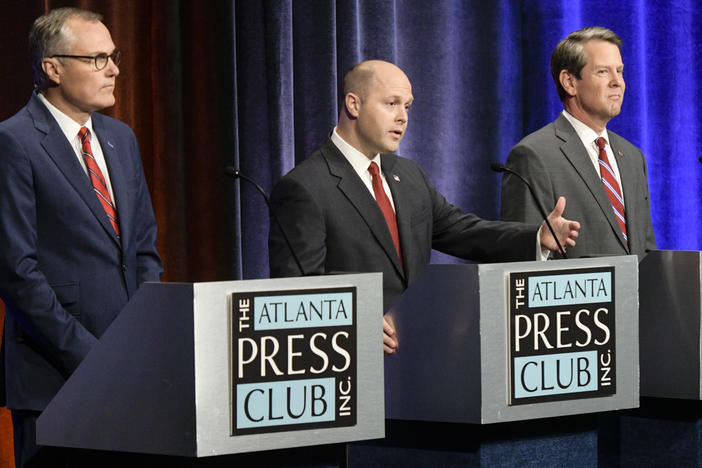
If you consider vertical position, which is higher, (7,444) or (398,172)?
(398,172)

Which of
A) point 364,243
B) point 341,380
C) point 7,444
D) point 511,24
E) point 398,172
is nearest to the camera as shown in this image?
point 341,380

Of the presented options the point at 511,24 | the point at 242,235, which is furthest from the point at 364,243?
Answer: the point at 511,24

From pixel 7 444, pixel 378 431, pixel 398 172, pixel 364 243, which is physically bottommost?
pixel 7 444

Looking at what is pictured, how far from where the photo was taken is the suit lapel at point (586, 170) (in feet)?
9.63

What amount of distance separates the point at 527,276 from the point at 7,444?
1.97 m

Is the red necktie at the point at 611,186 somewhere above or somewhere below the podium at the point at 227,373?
above

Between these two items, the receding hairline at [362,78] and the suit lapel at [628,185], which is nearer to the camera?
the receding hairline at [362,78]

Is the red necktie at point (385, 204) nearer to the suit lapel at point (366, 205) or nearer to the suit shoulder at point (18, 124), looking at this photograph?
the suit lapel at point (366, 205)

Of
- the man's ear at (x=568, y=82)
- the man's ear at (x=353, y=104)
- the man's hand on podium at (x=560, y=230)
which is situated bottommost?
the man's hand on podium at (x=560, y=230)

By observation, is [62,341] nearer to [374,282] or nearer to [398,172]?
[374,282]

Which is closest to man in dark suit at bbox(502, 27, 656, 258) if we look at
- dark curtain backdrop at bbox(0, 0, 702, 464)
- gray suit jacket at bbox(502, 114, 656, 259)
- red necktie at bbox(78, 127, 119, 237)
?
gray suit jacket at bbox(502, 114, 656, 259)

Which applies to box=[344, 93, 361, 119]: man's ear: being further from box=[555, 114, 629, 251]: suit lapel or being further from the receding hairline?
box=[555, 114, 629, 251]: suit lapel

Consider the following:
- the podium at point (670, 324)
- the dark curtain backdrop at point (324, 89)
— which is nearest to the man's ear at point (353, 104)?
the podium at point (670, 324)

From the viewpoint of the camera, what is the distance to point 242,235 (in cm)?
376
